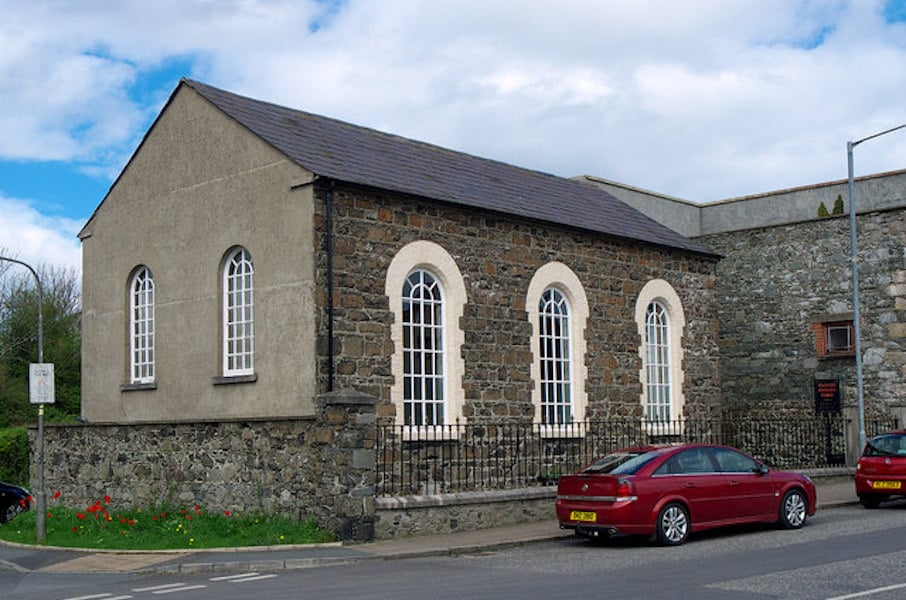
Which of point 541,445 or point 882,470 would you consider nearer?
point 882,470

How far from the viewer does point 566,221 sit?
914 inches

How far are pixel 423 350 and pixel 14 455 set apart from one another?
54.9ft

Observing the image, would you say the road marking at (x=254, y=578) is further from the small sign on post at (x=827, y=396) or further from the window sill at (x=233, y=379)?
the small sign on post at (x=827, y=396)

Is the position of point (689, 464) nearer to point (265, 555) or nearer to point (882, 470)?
point (882, 470)

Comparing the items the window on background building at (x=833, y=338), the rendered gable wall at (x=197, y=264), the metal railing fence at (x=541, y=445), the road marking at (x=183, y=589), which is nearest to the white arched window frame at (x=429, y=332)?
the metal railing fence at (x=541, y=445)

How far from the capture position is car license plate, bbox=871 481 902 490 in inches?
757

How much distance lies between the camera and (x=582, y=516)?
1536 cm

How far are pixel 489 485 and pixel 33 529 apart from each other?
8129 mm

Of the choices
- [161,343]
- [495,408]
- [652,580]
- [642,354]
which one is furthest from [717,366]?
[652,580]

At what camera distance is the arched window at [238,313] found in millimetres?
19586

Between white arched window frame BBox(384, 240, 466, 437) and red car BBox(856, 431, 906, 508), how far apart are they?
7.54 metres

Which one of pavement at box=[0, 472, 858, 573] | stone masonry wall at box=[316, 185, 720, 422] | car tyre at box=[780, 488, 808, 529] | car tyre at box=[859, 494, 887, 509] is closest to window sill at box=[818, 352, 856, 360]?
stone masonry wall at box=[316, 185, 720, 422]

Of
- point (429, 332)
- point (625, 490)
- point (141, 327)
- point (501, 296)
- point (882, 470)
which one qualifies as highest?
point (501, 296)

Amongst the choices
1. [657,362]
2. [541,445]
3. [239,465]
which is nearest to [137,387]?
[239,465]
